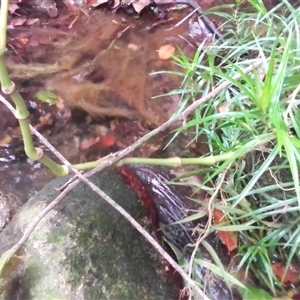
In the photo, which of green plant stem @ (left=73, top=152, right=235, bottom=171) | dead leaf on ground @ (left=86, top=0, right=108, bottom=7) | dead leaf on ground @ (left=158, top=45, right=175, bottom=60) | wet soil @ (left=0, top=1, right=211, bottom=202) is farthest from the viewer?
dead leaf on ground @ (left=86, top=0, right=108, bottom=7)

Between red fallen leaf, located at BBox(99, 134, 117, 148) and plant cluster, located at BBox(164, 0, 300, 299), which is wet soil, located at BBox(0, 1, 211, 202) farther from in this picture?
plant cluster, located at BBox(164, 0, 300, 299)

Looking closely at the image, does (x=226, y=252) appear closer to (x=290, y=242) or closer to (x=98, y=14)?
(x=290, y=242)

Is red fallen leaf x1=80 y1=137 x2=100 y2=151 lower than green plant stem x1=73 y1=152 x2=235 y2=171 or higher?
lower

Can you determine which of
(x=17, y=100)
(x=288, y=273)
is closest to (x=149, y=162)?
(x=17, y=100)

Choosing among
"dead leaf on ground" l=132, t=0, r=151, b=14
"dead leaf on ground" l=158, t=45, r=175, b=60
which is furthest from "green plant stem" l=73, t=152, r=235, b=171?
"dead leaf on ground" l=132, t=0, r=151, b=14

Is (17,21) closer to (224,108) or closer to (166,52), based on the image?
(166,52)

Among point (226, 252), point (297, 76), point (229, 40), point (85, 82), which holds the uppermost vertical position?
point (297, 76)

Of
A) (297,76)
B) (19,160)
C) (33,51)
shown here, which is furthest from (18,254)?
(33,51)

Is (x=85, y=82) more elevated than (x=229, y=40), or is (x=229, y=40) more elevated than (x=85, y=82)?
(x=229, y=40)

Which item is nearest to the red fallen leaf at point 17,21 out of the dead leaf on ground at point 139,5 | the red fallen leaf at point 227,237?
the dead leaf on ground at point 139,5
